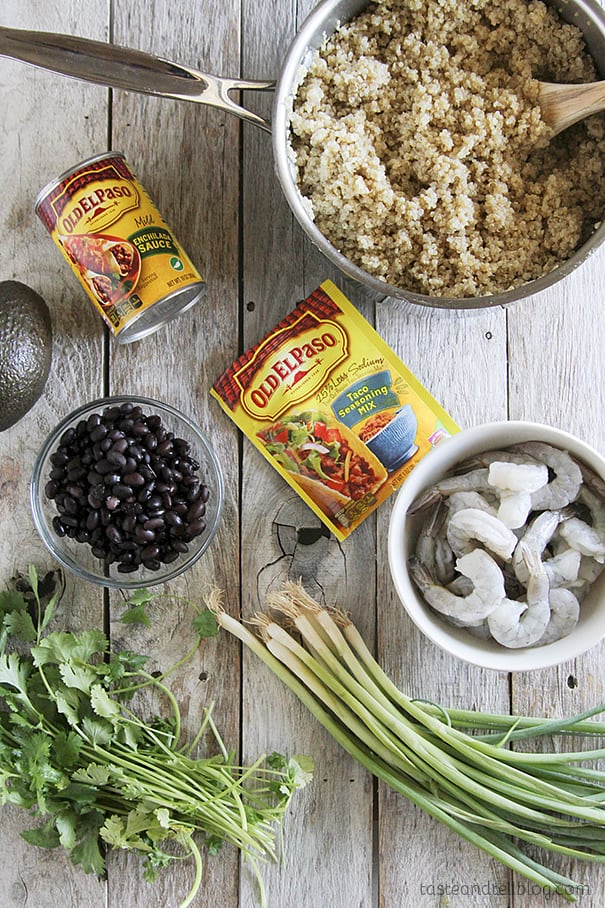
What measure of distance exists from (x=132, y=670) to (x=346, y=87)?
0.85m

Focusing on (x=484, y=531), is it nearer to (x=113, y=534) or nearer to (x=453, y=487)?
(x=453, y=487)

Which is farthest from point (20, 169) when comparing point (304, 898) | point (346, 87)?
point (304, 898)

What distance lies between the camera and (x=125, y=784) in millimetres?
1118

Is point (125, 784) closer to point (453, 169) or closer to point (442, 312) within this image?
point (442, 312)

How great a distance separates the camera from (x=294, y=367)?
48.0 inches

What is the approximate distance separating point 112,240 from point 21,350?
0.62 ft

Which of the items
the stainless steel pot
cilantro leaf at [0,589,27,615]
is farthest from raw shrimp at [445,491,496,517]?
cilantro leaf at [0,589,27,615]

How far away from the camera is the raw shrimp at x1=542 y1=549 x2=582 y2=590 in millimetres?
1043

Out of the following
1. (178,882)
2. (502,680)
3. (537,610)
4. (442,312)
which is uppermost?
(442,312)

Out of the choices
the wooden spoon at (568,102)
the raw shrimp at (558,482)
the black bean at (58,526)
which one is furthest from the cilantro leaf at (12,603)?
the wooden spoon at (568,102)

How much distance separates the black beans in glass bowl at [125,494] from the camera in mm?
1102

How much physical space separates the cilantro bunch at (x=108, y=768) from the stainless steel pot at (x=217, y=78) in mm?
546

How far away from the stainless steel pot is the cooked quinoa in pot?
25 millimetres

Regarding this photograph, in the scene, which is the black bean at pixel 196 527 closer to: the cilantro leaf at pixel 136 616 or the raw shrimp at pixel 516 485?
the cilantro leaf at pixel 136 616
